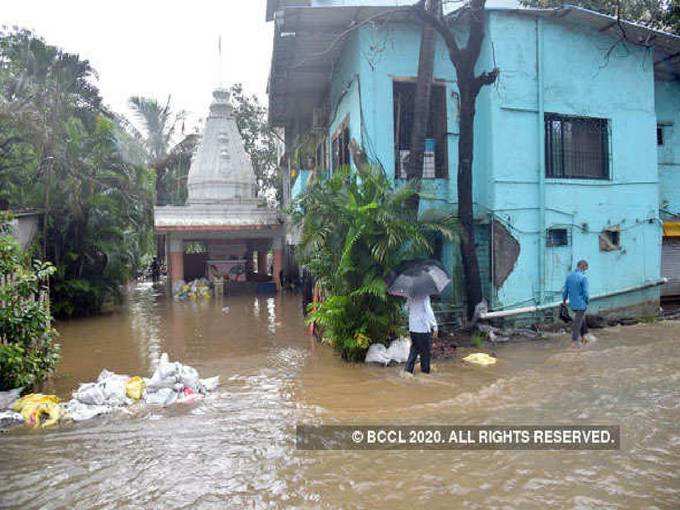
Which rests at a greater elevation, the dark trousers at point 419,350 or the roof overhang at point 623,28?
the roof overhang at point 623,28

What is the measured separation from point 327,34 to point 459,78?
3.11m

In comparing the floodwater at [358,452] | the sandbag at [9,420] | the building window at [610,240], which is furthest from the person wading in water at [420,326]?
the building window at [610,240]

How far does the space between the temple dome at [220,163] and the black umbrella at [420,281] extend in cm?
1740

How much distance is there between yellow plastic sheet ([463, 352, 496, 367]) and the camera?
8539mm

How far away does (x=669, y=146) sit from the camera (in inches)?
562

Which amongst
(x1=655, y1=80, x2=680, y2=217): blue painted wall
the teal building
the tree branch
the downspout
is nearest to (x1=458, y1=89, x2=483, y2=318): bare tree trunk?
the tree branch

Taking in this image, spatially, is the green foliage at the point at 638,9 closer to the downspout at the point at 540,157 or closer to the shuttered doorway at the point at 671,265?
the downspout at the point at 540,157

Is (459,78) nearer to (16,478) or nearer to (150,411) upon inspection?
(150,411)

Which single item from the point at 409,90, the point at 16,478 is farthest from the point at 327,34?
the point at 16,478

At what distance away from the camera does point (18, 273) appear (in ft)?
23.1

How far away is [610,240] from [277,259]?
1441 cm

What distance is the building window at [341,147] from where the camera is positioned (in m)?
12.6

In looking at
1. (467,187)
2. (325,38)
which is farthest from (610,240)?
(325,38)

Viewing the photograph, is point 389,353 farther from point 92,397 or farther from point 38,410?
point 38,410
